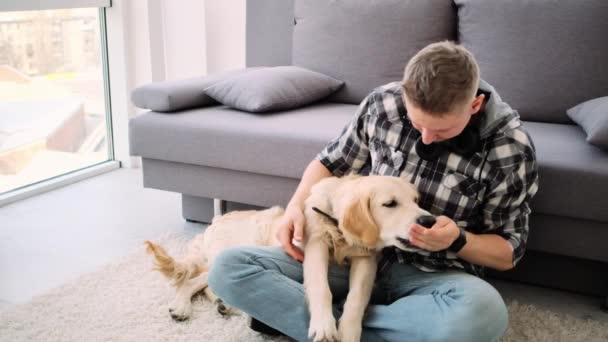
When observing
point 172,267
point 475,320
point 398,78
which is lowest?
point 172,267

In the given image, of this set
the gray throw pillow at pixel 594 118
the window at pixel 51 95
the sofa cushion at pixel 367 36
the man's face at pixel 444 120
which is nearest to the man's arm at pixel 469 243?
the man's face at pixel 444 120

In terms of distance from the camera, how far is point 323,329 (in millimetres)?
1455

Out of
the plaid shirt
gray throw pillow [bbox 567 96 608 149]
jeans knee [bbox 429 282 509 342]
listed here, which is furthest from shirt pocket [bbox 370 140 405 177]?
gray throw pillow [bbox 567 96 608 149]

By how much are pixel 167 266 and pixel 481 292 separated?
1029mm

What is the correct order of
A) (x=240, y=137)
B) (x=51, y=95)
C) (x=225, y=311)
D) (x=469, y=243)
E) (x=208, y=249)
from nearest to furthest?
(x=469, y=243) < (x=225, y=311) < (x=208, y=249) < (x=240, y=137) < (x=51, y=95)

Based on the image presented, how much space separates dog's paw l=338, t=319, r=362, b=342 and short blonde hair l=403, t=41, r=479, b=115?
56 cm

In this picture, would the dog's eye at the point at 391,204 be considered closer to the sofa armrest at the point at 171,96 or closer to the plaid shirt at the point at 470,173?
the plaid shirt at the point at 470,173

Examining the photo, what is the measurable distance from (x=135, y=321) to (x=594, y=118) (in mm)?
1640

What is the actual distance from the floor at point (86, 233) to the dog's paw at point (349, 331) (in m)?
0.86

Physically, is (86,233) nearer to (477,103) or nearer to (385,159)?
(385,159)

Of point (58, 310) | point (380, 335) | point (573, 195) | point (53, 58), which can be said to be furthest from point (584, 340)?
point (53, 58)

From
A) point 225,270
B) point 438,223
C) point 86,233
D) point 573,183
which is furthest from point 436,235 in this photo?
point 86,233

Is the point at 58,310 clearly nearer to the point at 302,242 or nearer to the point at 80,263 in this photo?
the point at 80,263

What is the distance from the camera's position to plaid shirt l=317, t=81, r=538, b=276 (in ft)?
5.06
